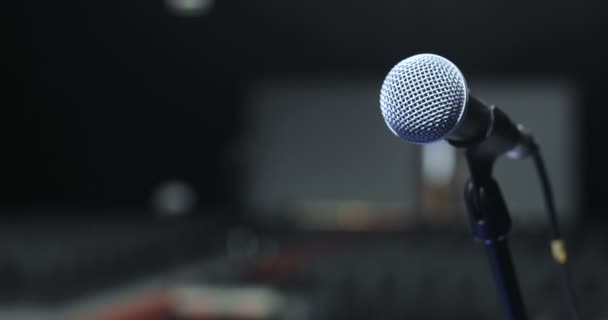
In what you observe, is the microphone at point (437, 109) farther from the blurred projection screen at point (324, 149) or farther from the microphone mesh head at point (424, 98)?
the blurred projection screen at point (324, 149)

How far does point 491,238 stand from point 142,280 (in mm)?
5738

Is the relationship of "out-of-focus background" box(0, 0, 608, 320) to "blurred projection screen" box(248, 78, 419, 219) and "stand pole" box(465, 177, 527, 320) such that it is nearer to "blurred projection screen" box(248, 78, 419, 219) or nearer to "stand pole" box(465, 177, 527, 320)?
"blurred projection screen" box(248, 78, 419, 219)

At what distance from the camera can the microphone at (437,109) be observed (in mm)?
693

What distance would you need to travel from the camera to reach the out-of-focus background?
461 centimetres

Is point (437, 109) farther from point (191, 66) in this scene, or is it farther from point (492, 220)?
point (191, 66)

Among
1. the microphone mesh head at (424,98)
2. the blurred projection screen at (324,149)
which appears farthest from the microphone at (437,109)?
the blurred projection screen at (324,149)

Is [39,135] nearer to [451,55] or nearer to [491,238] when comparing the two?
[451,55]

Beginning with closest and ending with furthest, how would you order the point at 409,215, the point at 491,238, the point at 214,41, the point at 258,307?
1. the point at 491,238
2. the point at 258,307
3. the point at 214,41
4. the point at 409,215

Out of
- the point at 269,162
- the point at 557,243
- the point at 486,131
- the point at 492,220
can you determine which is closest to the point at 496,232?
the point at 492,220

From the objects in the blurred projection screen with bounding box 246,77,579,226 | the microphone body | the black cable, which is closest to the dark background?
the blurred projection screen with bounding box 246,77,579,226

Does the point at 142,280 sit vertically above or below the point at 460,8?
below

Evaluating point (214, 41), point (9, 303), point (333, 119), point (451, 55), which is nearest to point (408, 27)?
point (451, 55)

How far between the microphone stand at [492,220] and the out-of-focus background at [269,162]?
8.64ft

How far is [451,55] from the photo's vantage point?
10.6 meters
